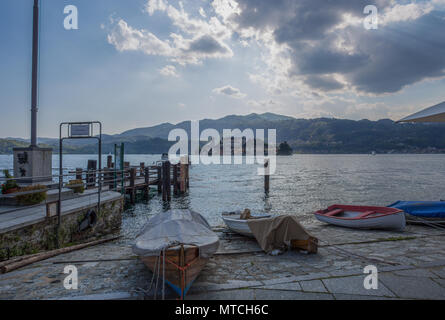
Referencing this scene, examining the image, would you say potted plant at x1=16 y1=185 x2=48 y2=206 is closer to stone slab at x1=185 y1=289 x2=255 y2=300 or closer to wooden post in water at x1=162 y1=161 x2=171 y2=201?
stone slab at x1=185 y1=289 x2=255 y2=300

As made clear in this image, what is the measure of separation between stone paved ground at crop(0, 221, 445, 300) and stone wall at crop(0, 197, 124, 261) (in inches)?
51.0

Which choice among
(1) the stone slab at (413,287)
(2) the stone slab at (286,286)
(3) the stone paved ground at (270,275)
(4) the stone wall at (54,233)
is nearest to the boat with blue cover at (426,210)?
(3) the stone paved ground at (270,275)

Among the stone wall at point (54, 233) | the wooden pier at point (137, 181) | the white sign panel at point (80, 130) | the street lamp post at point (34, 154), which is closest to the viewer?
the stone wall at point (54, 233)

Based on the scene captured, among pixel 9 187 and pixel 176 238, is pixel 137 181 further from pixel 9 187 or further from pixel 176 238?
Answer: pixel 176 238

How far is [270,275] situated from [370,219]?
21.1 feet

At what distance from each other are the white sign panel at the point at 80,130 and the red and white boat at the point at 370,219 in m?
11.4

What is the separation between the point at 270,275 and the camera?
17.6 ft

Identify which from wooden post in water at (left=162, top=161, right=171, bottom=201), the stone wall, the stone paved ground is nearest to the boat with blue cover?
the stone paved ground

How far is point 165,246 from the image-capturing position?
452 cm

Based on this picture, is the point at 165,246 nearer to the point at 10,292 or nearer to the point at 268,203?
the point at 10,292

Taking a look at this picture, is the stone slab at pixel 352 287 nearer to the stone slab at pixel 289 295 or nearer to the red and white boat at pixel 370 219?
the stone slab at pixel 289 295

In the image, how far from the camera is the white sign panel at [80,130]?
41.8 feet
